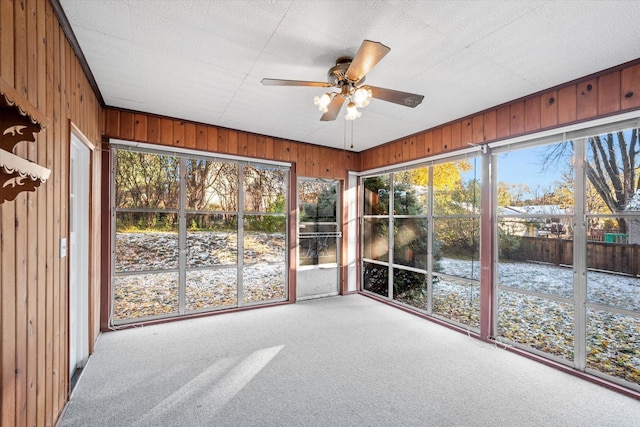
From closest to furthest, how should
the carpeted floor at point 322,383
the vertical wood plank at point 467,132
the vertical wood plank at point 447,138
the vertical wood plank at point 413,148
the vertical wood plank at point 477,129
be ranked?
the carpeted floor at point 322,383 → the vertical wood plank at point 477,129 → the vertical wood plank at point 467,132 → the vertical wood plank at point 447,138 → the vertical wood plank at point 413,148

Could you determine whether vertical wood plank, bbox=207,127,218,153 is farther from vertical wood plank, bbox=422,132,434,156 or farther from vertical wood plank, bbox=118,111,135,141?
vertical wood plank, bbox=422,132,434,156

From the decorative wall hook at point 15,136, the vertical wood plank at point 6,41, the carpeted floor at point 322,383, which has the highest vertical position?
the vertical wood plank at point 6,41

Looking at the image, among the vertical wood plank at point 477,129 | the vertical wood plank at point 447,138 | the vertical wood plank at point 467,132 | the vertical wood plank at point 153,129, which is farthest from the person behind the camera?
the vertical wood plank at point 447,138

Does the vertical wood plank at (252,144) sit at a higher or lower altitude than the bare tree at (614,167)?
higher

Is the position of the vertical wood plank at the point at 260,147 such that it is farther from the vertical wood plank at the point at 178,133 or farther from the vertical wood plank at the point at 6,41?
the vertical wood plank at the point at 6,41

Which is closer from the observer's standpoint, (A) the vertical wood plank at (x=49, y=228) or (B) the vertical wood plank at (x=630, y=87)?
(A) the vertical wood plank at (x=49, y=228)

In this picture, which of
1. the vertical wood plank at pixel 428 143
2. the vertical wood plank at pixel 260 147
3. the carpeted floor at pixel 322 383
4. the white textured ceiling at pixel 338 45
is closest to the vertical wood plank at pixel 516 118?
the white textured ceiling at pixel 338 45

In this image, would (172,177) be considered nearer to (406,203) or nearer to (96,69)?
(96,69)

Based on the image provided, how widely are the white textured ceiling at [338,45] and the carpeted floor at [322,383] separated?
2.62m

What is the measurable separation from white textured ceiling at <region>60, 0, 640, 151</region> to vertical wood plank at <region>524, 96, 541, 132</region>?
6.4 inches

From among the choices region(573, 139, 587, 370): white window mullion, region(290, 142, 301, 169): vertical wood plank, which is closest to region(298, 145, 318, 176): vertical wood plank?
region(290, 142, 301, 169): vertical wood plank

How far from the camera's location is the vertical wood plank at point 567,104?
2.65 meters

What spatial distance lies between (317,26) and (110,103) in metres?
2.73

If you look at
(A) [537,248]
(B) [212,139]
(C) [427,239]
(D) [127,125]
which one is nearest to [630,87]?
(A) [537,248]
